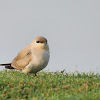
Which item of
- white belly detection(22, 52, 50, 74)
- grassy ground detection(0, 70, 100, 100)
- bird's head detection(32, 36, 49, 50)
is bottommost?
grassy ground detection(0, 70, 100, 100)

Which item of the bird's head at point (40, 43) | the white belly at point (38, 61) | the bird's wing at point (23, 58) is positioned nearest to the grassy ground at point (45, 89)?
the white belly at point (38, 61)

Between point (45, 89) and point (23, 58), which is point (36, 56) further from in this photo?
point (45, 89)

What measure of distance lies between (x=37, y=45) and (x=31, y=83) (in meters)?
1.47

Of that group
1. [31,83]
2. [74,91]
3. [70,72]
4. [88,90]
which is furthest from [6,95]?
[70,72]

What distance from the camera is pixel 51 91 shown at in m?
7.00

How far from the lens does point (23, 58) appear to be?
8.72m

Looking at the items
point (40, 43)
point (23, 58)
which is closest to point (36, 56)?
point (40, 43)

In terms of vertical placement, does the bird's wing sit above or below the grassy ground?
above

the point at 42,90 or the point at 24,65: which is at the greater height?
the point at 24,65

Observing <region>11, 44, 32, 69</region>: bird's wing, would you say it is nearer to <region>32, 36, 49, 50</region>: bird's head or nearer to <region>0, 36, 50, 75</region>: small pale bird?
<region>0, 36, 50, 75</region>: small pale bird

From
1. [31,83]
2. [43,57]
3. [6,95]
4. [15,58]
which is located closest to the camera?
[6,95]

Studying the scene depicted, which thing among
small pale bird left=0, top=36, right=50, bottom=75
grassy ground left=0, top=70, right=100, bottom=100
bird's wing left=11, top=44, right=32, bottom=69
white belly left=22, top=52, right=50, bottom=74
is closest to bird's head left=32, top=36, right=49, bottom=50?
small pale bird left=0, top=36, right=50, bottom=75

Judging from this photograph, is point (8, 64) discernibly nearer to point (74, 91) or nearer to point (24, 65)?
point (24, 65)

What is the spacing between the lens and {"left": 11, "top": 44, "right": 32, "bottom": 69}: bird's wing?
8.52 metres
